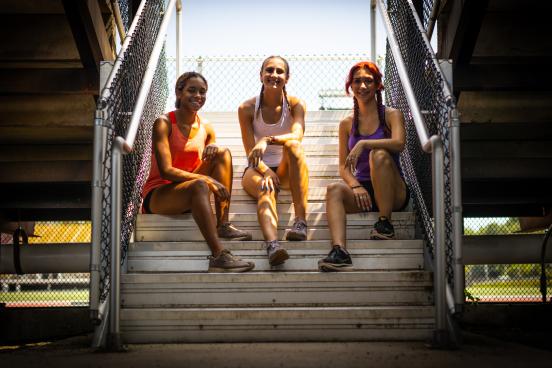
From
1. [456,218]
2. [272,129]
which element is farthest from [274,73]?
[456,218]

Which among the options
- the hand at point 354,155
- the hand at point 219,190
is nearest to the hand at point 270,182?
the hand at point 219,190

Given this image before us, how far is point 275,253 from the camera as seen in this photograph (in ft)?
14.2

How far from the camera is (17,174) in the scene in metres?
7.09

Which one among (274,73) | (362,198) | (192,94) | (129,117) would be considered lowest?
(362,198)

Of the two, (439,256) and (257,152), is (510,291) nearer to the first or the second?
(257,152)

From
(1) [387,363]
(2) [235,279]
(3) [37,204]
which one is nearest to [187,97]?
(2) [235,279]

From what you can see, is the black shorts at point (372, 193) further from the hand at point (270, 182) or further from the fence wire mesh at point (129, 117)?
the fence wire mesh at point (129, 117)

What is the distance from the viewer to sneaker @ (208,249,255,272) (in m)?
4.33

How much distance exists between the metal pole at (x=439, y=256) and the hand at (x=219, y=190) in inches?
55.8

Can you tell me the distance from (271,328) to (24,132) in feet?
11.1

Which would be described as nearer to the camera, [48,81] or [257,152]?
[257,152]

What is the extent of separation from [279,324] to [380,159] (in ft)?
4.14

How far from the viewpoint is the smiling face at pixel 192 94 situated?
5.09 meters

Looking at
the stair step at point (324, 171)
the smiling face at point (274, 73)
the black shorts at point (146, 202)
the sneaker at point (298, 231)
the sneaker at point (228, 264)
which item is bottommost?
the sneaker at point (228, 264)
